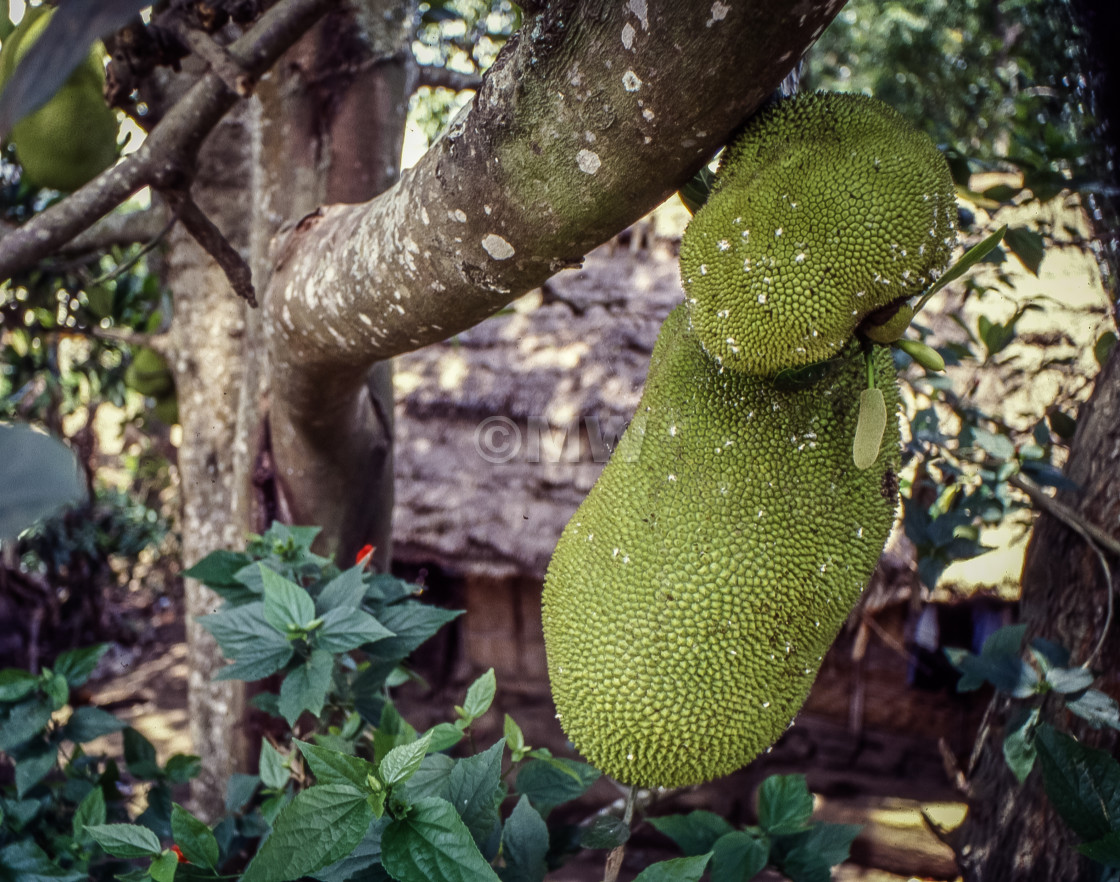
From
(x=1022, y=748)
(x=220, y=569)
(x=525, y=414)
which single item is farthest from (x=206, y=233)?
(x=525, y=414)

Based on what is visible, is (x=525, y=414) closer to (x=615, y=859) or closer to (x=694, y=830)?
(x=694, y=830)

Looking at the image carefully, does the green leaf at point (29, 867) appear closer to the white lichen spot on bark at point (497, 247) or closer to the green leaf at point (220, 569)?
the green leaf at point (220, 569)

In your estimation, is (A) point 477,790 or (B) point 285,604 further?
(B) point 285,604

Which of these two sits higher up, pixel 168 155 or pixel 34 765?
pixel 168 155

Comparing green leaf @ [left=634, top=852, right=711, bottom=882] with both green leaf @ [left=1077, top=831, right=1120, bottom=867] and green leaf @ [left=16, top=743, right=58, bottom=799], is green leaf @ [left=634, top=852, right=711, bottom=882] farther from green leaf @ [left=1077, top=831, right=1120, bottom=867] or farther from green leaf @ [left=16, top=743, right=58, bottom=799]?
green leaf @ [left=16, top=743, right=58, bottom=799]

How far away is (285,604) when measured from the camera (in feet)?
2.45

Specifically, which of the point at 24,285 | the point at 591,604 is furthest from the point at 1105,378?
the point at 24,285

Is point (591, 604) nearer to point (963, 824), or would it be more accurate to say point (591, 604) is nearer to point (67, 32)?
point (67, 32)

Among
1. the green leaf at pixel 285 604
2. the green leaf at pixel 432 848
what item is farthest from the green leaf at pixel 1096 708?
the green leaf at pixel 285 604

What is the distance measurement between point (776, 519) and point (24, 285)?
86.0 inches

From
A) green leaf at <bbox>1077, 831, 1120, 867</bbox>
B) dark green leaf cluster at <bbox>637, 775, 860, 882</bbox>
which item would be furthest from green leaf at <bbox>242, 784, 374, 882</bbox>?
green leaf at <bbox>1077, 831, 1120, 867</bbox>

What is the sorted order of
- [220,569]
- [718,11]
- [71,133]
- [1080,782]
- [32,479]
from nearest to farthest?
1. [32,479]
2. [718,11]
3. [1080,782]
4. [220,569]
5. [71,133]

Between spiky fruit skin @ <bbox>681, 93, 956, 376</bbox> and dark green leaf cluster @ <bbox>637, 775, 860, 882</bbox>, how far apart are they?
521 millimetres

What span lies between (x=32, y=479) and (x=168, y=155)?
0.88 m
